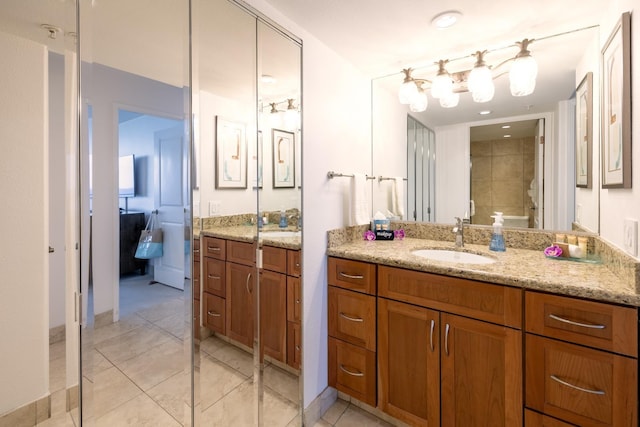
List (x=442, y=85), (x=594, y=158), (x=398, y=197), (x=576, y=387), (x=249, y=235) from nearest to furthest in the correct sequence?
(x=576, y=387) → (x=249, y=235) → (x=594, y=158) → (x=442, y=85) → (x=398, y=197)

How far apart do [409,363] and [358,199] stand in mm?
995

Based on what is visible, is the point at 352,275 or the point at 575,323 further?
the point at 352,275

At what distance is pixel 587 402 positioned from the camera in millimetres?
1025

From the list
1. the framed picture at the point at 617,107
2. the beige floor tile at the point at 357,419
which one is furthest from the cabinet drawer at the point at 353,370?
the framed picture at the point at 617,107

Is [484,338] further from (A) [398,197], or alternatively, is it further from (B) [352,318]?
(A) [398,197]

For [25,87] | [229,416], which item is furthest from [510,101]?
[25,87]

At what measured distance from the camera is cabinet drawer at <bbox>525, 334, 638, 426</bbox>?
966 millimetres

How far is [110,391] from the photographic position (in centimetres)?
103

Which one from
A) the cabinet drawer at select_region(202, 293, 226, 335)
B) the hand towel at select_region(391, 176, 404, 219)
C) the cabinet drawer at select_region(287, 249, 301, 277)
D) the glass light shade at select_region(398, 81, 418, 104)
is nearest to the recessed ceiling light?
the glass light shade at select_region(398, 81, 418, 104)

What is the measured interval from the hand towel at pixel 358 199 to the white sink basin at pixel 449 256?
1.35ft

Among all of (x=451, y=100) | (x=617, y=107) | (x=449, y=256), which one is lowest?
(x=449, y=256)

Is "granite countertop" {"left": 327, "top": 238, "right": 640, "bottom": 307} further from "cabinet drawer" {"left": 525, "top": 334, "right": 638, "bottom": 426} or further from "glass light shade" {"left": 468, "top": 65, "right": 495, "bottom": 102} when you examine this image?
"glass light shade" {"left": 468, "top": 65, "right": 495, "bottom": 102}

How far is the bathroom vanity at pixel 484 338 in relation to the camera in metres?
1.00

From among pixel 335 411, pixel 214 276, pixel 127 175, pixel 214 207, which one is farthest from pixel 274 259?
pixel 335 411
